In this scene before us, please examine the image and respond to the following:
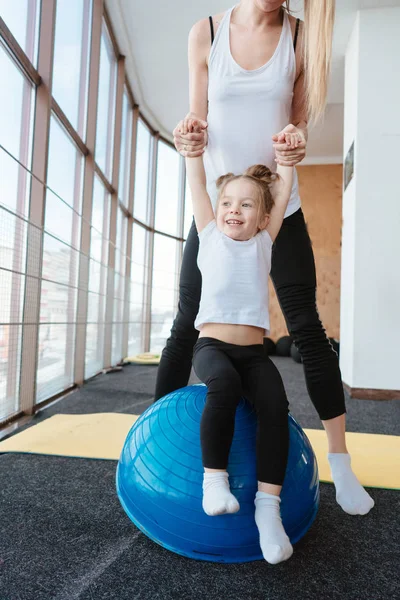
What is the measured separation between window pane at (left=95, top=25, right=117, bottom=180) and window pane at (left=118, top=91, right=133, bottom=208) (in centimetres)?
55

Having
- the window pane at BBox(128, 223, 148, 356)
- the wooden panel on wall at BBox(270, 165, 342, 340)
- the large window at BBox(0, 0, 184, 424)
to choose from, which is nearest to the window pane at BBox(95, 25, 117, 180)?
the large window at BBox(0, 0, 184, 424)

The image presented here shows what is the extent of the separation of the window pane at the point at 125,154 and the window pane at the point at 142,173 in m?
0.34

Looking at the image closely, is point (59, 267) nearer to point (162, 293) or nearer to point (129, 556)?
point (129, 556)

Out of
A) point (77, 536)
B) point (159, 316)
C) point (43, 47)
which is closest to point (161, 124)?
point (159, 316)

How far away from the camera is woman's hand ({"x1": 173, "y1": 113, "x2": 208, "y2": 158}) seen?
1173 mm

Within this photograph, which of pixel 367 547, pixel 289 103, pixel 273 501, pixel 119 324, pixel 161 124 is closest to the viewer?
pixel 273 501

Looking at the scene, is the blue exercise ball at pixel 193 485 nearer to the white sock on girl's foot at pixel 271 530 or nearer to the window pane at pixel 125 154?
the white sock on girl's foot at pixel 271 530

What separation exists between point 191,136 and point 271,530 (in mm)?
917

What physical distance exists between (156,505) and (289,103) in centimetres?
109

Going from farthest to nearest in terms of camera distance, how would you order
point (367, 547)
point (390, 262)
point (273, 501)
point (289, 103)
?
point (390, 262) → point (289, 103) → point (367, 547) → point (273, 501)

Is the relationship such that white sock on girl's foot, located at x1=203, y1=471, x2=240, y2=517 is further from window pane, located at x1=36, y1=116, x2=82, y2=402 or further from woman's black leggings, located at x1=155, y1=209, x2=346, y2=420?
window pane, located at x1=36, y1=116, x2=82, y2=402

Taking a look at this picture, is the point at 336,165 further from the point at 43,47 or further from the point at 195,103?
the point at 195,103

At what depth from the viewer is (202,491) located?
98cm

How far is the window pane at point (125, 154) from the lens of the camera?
527 centimetres
